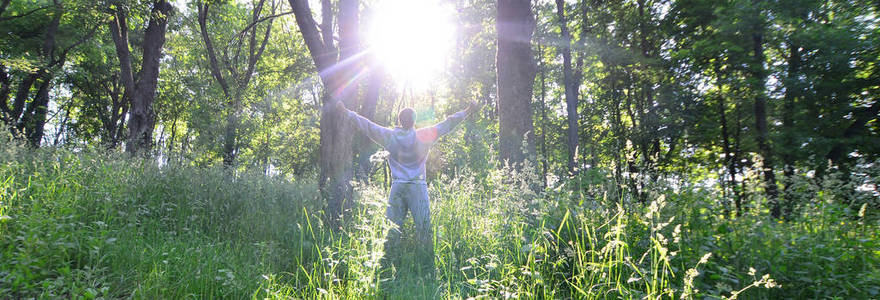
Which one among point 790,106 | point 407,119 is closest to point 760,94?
point 790,106

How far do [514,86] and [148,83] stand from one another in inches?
424

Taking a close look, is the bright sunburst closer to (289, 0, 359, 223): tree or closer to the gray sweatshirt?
(289, 0, 359, 223): tree

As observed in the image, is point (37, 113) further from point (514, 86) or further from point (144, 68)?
point (514, 86)

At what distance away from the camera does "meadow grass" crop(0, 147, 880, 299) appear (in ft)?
9.39

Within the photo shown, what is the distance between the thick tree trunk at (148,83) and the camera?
10.9 m

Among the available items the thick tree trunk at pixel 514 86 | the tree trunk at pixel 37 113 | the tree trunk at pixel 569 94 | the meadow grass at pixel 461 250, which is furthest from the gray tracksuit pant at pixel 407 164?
the tree trunk at pixel 37 113

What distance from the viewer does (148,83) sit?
11.3 meters

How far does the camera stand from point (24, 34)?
1711 cm

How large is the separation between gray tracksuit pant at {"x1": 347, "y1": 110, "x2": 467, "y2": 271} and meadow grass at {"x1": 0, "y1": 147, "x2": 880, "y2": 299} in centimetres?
33

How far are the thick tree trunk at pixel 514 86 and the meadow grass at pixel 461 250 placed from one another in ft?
7.25

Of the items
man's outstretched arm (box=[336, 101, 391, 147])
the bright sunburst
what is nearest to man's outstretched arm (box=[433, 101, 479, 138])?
man's outstretched arm (box=[336, 101, 391, 147])

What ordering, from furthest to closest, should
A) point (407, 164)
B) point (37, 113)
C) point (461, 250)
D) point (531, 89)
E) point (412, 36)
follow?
1. point (37, 113)
2. point (412, 36)
3. point (531, 89)
4. point (407, 164)
5. point (461, 250)

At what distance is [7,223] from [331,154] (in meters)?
3.63

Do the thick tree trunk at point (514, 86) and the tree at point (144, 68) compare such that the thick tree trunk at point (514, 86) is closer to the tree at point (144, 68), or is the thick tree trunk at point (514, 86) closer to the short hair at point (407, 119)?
the short hair at point (407, 119)
